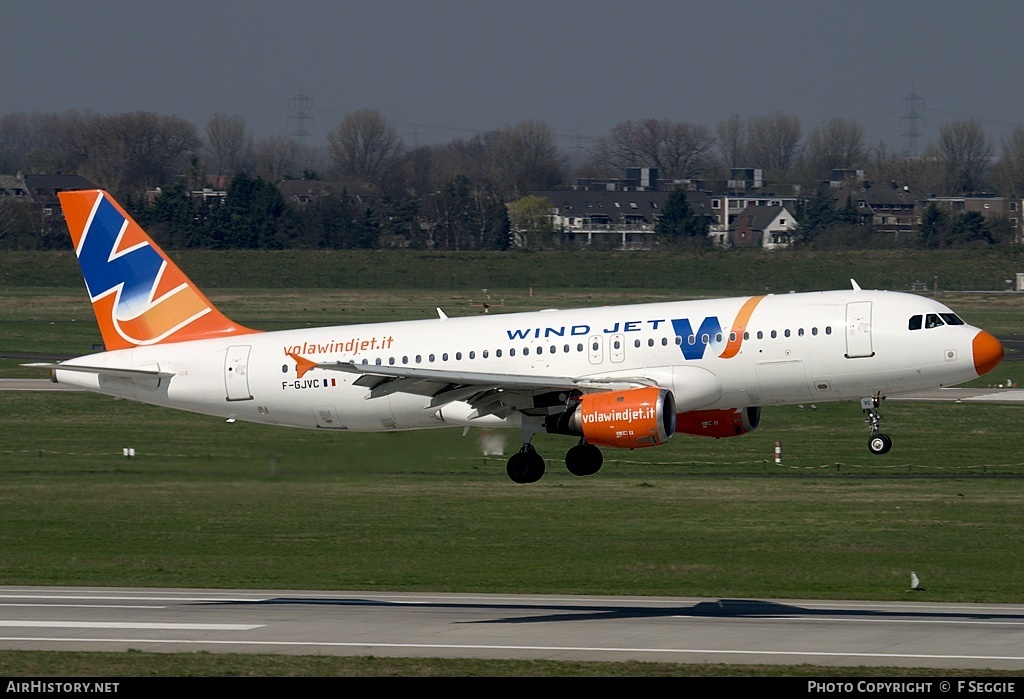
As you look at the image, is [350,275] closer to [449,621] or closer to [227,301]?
[227,301]

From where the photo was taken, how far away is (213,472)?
58.5m

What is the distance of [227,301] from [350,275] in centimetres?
2850

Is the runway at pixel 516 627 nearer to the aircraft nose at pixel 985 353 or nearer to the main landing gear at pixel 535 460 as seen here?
the main landing gear at pixel 535 460

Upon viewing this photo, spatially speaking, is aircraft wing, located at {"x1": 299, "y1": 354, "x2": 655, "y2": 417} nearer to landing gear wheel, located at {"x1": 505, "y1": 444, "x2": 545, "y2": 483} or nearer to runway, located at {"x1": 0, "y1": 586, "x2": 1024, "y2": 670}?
landing gear wheel, located at {"x1": 505, "y1": 444, "x2": 545, "y2": 483}

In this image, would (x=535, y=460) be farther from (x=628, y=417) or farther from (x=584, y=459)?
(x=628, y=417)

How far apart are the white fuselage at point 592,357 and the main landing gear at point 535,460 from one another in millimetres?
801

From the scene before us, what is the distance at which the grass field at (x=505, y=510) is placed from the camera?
6625 cm

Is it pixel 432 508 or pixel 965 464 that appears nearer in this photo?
pixel 432 508

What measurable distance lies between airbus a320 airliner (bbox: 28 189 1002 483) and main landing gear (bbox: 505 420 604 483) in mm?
56

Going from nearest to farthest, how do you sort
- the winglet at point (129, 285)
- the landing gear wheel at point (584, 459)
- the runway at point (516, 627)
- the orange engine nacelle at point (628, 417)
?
the orange engine nacelle at point (628, 417) → the runway at point (516, 627) → the landing gear wheel at point (584, 459) → the winglet at point (129, 285)

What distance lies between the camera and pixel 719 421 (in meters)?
51.0

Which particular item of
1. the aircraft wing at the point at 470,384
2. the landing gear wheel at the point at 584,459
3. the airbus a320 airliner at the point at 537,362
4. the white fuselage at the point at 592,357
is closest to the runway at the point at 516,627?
the landing gear wheel at the point at 584,459

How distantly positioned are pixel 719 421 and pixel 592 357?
480cm
